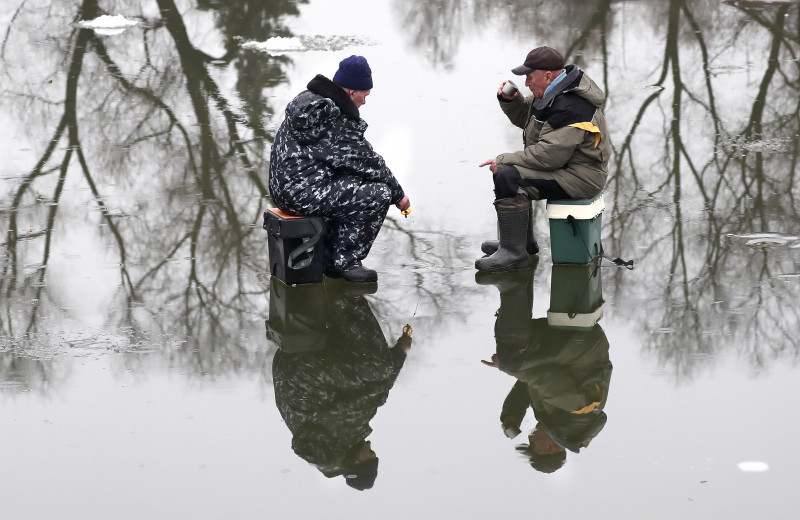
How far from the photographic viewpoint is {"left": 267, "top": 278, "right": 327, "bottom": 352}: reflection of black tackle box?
290 inches

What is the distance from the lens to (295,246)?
806 centimetres

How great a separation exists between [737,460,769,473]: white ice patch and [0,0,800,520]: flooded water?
3cm

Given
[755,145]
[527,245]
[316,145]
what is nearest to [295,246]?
[316,145]

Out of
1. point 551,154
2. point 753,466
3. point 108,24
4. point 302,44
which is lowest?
point 753,466

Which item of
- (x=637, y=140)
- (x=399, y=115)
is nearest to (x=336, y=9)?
(x=399, y=115)

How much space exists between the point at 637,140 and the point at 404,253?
3.43 m

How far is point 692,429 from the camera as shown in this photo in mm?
6125

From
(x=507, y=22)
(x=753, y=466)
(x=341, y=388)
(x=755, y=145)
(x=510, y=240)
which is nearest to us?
(x=753, y=466)

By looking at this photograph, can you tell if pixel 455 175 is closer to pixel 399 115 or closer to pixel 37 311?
pixel 399 115

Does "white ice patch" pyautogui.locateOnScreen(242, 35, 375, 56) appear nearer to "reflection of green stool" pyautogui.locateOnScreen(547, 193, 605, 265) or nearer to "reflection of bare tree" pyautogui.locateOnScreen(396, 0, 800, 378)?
"reflection of bare tree" pyautogui.locateOnScreen(396, 0, 800, 378)

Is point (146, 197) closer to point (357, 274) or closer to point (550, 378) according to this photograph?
point (357, 274)

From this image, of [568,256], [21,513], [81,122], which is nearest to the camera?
[21,513]

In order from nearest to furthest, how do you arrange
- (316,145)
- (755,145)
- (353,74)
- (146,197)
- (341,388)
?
(341,388), (353,74), (316,145), (146,197), (755,145)

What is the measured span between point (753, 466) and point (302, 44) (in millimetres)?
10897
